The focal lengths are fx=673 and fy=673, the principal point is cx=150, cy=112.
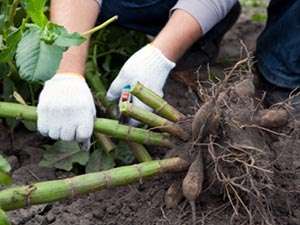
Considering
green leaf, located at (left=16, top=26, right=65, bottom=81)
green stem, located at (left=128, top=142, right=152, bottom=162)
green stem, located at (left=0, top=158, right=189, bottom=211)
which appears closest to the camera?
green leaf, located at (left=16, top=26, right=65, bottom=81)

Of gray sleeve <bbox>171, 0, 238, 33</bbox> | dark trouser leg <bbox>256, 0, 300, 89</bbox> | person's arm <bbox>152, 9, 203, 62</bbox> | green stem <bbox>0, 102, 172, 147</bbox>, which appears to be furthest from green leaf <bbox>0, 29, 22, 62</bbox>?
dark trouser leg <bbox>256, 0, 300, 89</bbox>

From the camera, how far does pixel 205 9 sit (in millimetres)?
1973

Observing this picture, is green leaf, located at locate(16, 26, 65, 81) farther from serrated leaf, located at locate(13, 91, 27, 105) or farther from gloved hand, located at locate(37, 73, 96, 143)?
serrated leaf, located at locate(13, 91, 27, 105)

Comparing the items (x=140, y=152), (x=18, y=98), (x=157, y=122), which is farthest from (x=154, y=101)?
(x=18, y=98)

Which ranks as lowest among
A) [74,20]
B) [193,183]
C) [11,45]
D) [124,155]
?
[124,155]

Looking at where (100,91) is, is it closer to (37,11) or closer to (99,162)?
(99,162)

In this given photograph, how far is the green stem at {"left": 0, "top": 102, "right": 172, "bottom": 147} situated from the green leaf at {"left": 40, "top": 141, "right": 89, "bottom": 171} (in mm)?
157

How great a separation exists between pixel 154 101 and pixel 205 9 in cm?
45

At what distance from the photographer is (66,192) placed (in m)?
1.44

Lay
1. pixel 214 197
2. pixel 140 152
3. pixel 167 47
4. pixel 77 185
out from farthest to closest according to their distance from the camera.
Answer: pixel 167 47 < pixel 140 152 < pixel 214 197 < pixel 77 185

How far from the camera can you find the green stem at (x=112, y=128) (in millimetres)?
1604

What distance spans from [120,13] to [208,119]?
64 cm

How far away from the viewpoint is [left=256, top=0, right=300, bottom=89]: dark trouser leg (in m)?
2.09

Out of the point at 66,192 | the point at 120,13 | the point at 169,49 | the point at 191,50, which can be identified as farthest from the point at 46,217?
the point at 191,50
